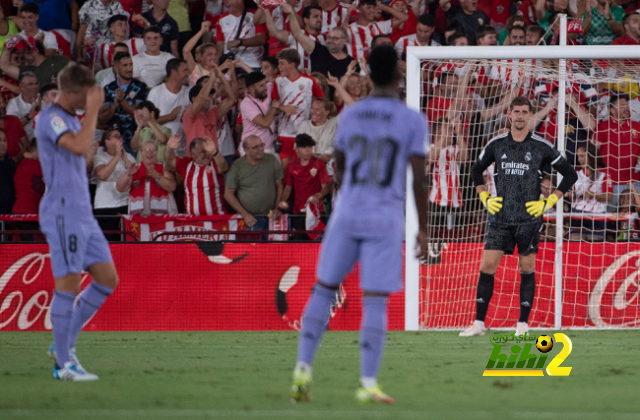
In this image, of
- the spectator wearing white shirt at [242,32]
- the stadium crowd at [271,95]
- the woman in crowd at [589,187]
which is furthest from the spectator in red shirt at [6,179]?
the woman in crowd at [589,187]

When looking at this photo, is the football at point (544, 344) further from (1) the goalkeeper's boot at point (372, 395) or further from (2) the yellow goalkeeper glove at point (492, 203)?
(2) the yellow goalkeeper glove at point (492, 203)

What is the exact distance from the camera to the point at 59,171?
5.63 metres

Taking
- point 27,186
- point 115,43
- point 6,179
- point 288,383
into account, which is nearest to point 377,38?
point 115,43

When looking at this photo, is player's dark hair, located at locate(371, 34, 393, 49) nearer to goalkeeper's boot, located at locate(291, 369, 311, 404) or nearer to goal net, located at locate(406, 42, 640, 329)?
goal net, located at locate(406, 42, 640, 329)

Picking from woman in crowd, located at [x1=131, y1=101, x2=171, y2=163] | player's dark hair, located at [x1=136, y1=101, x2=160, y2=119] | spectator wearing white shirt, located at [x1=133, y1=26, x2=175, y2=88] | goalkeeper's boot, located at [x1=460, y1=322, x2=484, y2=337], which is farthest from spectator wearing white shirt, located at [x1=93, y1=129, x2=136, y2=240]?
goalkeeper's boot, located at [x1=460, y1=322, x2=484, y2=337]

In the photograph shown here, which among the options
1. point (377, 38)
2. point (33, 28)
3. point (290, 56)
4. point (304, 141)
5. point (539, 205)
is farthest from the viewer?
point (33, 28)

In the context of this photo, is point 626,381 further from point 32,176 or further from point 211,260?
point 32,176

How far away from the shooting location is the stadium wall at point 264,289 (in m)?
9.91

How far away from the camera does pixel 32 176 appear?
435 inches

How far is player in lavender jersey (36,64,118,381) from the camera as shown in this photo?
5609 millimetres

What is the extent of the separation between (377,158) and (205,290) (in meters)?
5.75

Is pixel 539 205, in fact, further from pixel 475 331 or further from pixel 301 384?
pixel 301 384

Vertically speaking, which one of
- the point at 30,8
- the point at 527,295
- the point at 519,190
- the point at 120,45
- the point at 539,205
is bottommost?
the point at 527,295

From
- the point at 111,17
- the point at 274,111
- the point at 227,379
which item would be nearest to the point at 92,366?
the point at 227,379
